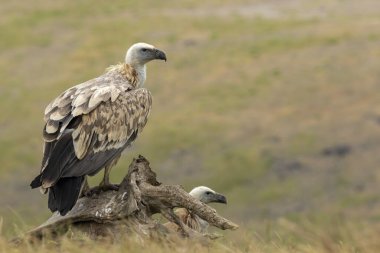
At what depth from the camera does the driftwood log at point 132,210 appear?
11.0 meters

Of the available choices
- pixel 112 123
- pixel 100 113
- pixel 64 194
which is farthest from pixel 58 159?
pixel 112 123

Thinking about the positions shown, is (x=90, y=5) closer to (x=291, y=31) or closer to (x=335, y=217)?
(x=291, y=31)

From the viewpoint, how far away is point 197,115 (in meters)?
57.7

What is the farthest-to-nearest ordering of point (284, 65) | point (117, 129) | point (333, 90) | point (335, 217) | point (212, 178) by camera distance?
point (284, 65), point (333, 90), point (212, 178), point (117, 129), point (335, 217)

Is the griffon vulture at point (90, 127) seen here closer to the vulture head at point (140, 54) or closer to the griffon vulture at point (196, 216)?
the vulture head at point (140, 54)

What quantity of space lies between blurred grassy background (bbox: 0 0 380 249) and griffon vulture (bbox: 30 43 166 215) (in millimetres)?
28868

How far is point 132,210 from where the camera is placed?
11039mm

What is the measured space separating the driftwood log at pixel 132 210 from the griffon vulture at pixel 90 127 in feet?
0.55

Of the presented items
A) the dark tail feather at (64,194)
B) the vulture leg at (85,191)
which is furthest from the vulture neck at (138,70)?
the dark tail feather at (64,194)

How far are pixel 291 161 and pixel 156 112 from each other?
838 centimetres

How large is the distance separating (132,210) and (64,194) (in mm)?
572

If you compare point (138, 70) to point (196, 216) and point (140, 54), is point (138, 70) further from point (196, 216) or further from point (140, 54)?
point (196, 216)

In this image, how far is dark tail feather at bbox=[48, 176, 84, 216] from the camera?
10.9 meters

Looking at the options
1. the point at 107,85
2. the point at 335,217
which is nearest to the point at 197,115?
the point at 107,85
